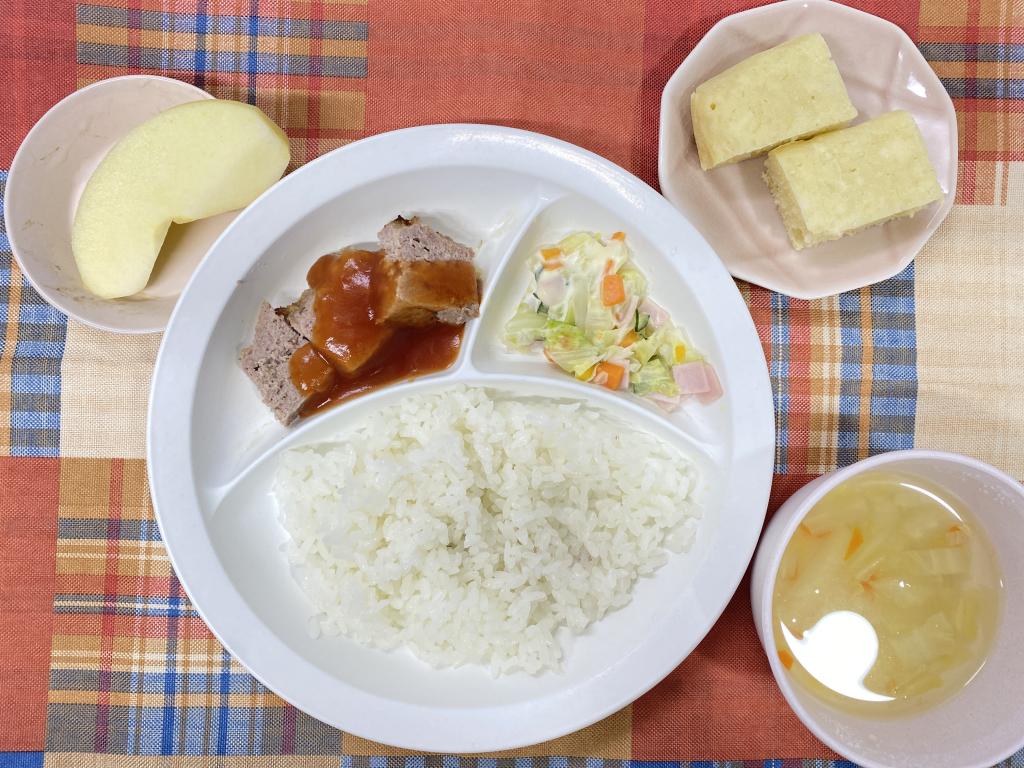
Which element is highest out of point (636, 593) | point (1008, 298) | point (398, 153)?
point (398, 153)

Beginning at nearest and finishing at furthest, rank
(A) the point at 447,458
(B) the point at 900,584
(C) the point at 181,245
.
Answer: (B) the point at 900,584
(A) the point at 447,458
(C) the point at 181,245

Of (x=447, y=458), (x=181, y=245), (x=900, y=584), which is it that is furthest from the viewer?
(x=181, y=245)

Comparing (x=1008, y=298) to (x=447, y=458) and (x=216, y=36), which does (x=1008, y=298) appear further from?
(x=216, y=36)

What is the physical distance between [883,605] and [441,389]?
1337 millimetres

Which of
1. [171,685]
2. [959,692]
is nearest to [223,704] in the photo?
[171,685]

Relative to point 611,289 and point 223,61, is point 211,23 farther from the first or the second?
point 611,289

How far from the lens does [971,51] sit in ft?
7.83

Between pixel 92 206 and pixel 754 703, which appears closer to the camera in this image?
pixel 92 206

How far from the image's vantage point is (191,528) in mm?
2115

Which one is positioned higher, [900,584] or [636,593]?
[900,584]

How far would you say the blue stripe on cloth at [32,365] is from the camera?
241 cm

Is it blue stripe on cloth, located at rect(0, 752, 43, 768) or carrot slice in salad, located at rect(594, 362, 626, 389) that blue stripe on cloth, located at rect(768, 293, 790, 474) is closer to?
carrot slice in salad, located at rect(594, 362, 626, 389)

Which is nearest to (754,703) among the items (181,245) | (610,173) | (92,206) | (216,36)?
(610,173)

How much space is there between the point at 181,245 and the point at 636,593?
1.72m
